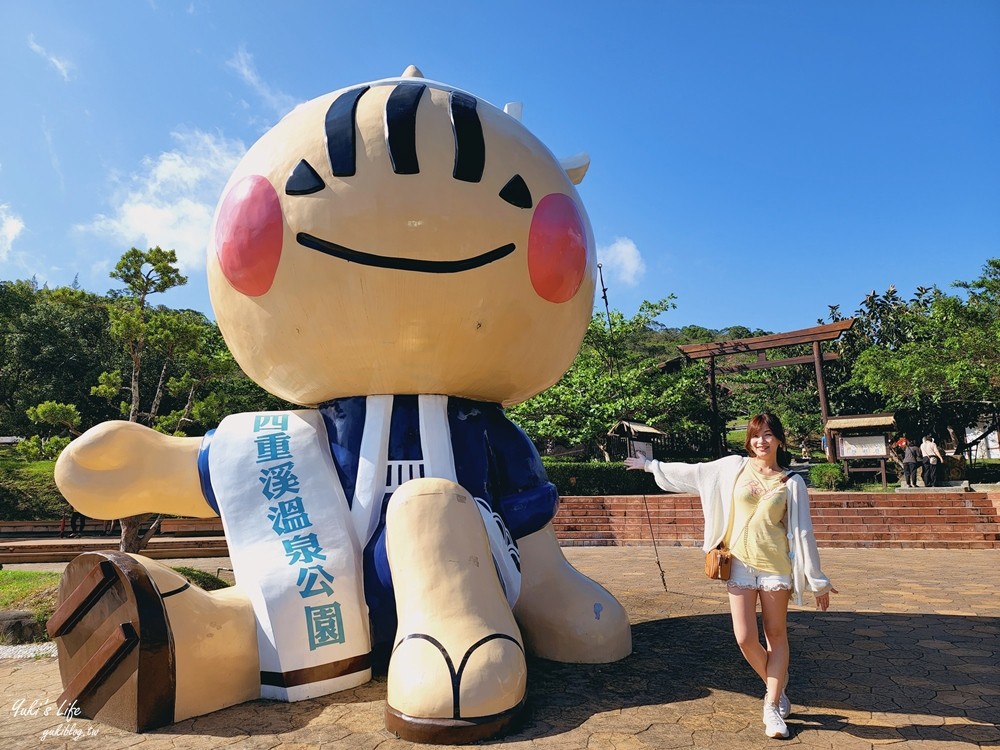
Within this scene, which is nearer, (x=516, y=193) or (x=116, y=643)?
(x=116, y=643)

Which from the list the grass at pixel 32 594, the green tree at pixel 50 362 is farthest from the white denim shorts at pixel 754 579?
the green tree at pixel 50 362

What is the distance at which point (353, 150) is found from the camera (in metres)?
3.53

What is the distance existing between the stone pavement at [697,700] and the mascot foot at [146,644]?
9 centimetres

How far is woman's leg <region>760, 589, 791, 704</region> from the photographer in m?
2.81

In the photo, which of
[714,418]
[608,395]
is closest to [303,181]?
[608,395]

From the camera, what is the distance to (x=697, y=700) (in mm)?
3232

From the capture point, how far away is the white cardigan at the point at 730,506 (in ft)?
9.08

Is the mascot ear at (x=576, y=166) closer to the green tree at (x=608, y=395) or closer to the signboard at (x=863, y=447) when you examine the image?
the green tree at (x=608, y=395)

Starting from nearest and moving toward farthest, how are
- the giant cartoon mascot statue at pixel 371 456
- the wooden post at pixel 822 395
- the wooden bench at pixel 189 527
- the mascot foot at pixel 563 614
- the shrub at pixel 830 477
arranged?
1. the giant cartoon mascot statue at pixel 371 456
2. the mascot foot at pixel 563 614
3. the wooden bench at pixel 189 527
4. the shrub at pixel 830 477
5. the wooden post at pixel 822 395

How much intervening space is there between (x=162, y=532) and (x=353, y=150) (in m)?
13.7

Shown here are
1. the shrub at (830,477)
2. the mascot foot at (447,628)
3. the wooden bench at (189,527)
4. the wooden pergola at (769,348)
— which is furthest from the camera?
the wooden pergola at (769,348)

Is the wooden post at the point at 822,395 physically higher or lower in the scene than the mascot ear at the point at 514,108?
lower

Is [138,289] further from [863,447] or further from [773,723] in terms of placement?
[863,447]

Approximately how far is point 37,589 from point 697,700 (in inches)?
222
